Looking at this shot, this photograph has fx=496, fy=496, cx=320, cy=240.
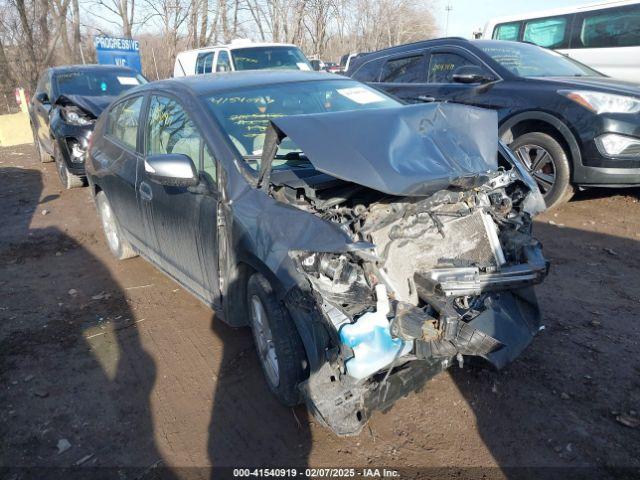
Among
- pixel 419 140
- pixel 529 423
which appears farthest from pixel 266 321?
pixel 529 423

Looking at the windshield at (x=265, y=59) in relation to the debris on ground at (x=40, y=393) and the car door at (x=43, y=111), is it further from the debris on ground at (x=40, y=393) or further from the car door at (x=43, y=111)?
the debris on ground at (x=40, y=393)

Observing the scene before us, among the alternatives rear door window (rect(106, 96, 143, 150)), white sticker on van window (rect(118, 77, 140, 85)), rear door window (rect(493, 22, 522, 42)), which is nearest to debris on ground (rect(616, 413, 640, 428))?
rear door window (rect(106, 96, 143, 150))

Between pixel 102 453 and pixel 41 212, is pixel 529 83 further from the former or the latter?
pixel 41 212

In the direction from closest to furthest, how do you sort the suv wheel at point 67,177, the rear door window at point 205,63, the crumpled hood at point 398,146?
the crumpled hood at point 398,146 < the suv wheel at point 67,177 < the rear door window at point 205,63

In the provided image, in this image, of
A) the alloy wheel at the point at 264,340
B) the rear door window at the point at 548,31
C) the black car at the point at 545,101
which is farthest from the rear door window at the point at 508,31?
the alloy wheel at the point at 264,340

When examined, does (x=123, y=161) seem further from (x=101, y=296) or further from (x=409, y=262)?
(x=409, y=262)

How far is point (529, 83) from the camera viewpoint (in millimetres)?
5648

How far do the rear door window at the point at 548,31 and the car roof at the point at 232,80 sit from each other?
6.26m

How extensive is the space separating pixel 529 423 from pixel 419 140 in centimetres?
162

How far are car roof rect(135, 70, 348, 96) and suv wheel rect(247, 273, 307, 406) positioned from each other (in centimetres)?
154

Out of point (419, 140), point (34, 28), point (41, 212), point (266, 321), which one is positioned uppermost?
point (34, 28)

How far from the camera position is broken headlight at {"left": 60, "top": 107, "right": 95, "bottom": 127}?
7.43m

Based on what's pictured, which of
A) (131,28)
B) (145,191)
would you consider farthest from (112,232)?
(131,28)

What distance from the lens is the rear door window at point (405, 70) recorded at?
6.84 metres
